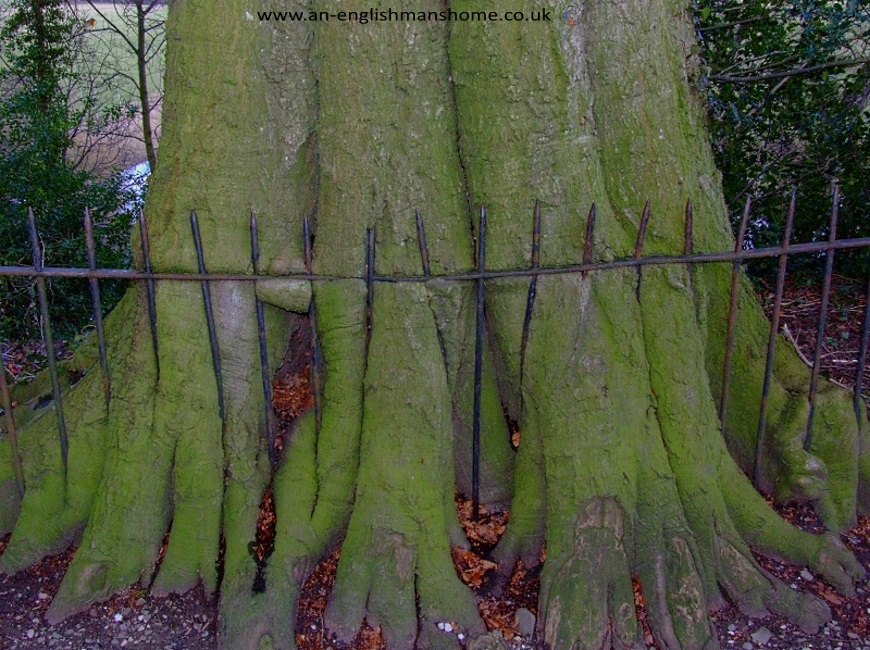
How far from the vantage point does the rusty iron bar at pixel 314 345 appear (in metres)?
3.12

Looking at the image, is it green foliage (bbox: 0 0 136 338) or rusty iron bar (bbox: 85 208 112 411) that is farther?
green foliage (bbox: 0 0 136 338)

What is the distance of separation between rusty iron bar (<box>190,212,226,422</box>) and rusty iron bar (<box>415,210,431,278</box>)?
841 millimetres

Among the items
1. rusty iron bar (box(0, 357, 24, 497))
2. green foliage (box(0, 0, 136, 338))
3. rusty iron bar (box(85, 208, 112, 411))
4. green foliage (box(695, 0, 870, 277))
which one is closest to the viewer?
rusty iron bar (box(85, 208, 112, 411))

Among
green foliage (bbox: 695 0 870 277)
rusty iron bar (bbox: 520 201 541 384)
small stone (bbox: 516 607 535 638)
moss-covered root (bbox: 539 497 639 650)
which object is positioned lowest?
small stone (bbox: 516 607 535 638)

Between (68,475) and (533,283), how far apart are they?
216 cm

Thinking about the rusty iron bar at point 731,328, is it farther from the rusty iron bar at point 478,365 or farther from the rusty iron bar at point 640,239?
the rusty iron bar at point 478,365

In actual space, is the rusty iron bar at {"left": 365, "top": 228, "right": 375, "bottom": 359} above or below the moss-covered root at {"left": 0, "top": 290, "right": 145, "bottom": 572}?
above

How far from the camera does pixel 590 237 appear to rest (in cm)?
307

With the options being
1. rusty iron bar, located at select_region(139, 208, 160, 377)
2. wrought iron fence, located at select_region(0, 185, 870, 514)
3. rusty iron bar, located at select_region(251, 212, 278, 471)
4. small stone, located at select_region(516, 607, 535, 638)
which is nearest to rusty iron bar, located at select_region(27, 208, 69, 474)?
wrought iron fence, located at select_region(0, 185, 870, 514)

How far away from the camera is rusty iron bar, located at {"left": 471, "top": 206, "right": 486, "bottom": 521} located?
10.2ft

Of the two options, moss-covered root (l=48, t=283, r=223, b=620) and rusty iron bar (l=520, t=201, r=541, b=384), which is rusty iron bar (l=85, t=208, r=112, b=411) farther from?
rusty iron bar (l=520, t=201, r=541, b=384)

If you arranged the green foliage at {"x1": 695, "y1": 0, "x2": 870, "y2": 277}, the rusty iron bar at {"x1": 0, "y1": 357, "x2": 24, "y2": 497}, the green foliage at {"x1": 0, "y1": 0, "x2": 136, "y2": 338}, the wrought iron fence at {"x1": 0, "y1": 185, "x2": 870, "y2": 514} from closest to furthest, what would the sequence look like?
the wrought iron fence at {"x1": 0, "y1": 185, "x2": 870, "y2": 514} → the rusty iron bar at {"x1": 0, "y1": 357, "x2": 24, "y2": 497} → the green foliage at {"x1": 695, "y1": 0, "x2": 870, "y2": 277} → the green foliage at {"x1": 0, "y1": 0, "x2": 136, "y2": 338}

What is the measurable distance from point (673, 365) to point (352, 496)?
1.43m

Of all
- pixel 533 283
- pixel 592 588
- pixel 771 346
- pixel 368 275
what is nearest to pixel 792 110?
pixel 771 346
